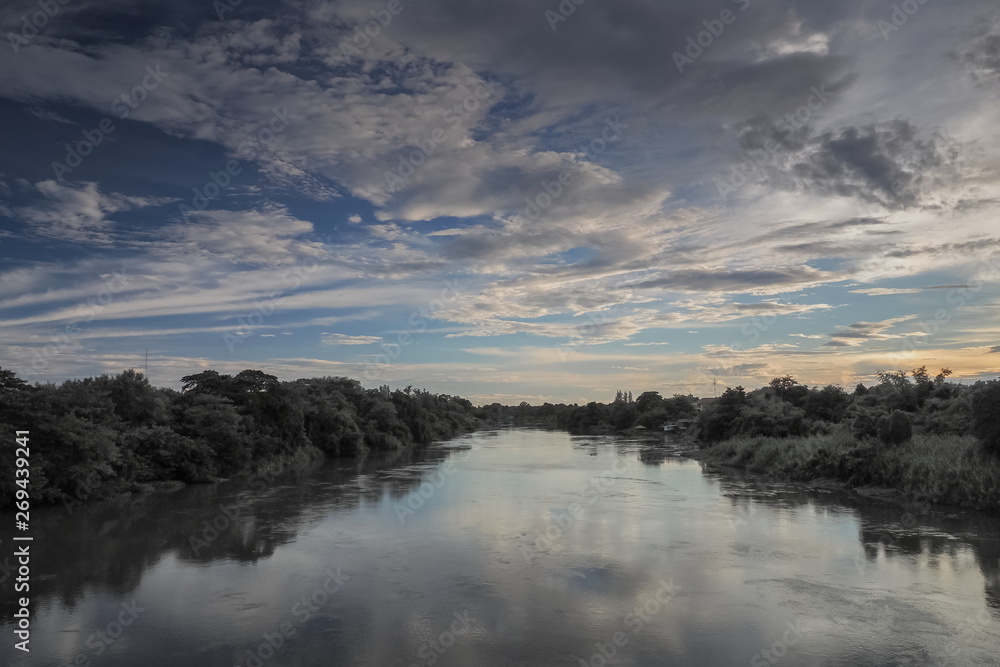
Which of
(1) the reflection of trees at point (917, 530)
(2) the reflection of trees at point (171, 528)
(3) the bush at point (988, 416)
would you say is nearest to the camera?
(2) the reflection of trees at point (171, 528)

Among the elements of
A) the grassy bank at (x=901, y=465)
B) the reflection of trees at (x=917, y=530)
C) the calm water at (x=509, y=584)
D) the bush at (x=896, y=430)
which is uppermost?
the bush at (x=896, y=430)

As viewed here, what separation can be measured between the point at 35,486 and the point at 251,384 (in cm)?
2225

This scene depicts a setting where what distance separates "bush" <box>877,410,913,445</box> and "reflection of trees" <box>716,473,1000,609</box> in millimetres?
3718

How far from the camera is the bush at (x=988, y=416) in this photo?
74.3 ft

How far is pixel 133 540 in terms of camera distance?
1852 cm

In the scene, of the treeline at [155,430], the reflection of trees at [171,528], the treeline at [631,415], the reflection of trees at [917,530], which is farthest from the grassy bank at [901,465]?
the treeline at [631,415]

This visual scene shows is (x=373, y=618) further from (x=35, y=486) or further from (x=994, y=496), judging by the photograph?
(x=994, y=496)

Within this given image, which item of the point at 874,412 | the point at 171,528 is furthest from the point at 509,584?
the point at 874,412

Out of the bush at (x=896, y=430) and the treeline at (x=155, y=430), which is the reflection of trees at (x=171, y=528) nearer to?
the treeline at (x=155, y=430)

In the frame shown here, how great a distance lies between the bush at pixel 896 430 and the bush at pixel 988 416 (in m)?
4.87

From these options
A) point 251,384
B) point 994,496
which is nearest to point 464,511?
point 994,496

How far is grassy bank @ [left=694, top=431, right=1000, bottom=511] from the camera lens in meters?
22.7

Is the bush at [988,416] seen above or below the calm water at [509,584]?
above

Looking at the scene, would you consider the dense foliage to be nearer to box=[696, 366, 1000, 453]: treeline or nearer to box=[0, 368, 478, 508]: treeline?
box=[696, 366, 1000, 453]: treeline
